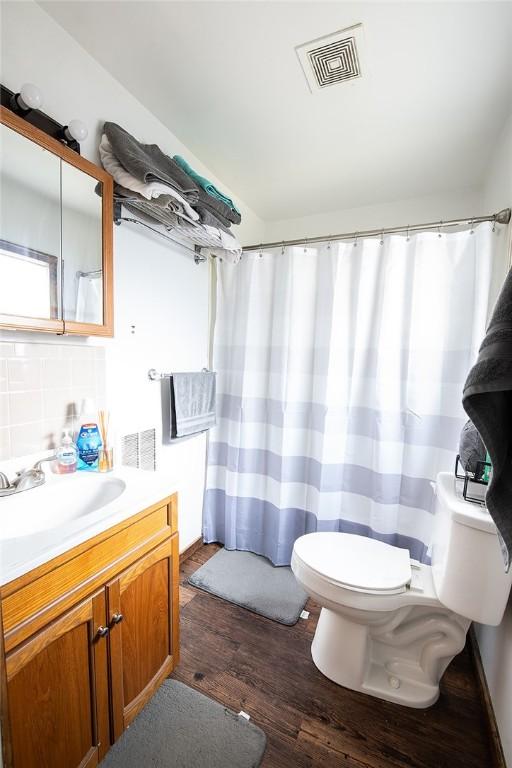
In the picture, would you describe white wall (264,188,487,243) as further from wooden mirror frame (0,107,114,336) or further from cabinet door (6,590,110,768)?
cabinet door (6,590,110,768)

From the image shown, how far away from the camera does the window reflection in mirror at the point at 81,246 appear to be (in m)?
1.07

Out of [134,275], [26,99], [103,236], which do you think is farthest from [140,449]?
[26,99]

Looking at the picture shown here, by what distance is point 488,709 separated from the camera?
113 cm

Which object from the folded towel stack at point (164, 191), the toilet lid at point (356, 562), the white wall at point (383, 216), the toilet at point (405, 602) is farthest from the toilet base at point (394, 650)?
the white wall at point (383, 216)

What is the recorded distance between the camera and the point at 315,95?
1.28 m

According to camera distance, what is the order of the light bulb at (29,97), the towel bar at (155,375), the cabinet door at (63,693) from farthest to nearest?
1. the towel bar at (155,375)
2. the light bulb at (29,97)
3. the cabinet door at (63,693)

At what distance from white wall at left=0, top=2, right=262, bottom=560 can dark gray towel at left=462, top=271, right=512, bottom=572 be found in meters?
1.25

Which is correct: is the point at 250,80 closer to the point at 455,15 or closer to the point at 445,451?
the point at 455,15

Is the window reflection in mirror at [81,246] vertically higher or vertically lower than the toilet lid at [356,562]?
higher

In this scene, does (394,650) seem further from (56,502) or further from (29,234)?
(29,234)

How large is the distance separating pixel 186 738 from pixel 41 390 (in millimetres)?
1258

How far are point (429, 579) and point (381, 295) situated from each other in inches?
51.8

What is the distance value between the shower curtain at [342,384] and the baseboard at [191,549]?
0.20 ft

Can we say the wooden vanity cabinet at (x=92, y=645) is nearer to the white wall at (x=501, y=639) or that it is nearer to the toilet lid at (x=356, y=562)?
the toilet lid at (x=356, y=562)
